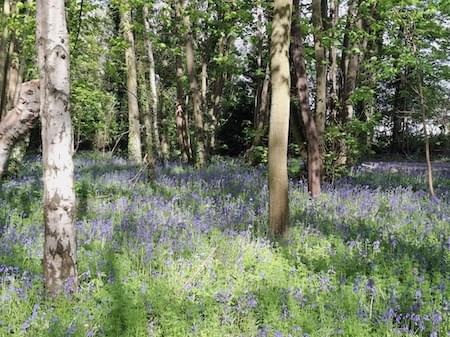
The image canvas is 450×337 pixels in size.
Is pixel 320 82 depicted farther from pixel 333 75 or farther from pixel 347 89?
pixel 333 75

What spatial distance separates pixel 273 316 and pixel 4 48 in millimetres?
9918

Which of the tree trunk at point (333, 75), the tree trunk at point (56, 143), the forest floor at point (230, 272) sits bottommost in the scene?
the forest floor at point (230, 272)

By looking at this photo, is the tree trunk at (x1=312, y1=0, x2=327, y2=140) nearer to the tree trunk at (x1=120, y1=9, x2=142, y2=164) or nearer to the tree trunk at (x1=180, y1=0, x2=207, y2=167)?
the tree trunk at (x1=120, y1=9, x2=142, y2=164)

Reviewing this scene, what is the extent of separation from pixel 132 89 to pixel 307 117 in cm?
637

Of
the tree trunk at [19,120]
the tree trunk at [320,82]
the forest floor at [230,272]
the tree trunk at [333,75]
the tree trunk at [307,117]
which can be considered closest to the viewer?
the forest floor at [230,272]

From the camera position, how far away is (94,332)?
332 cm

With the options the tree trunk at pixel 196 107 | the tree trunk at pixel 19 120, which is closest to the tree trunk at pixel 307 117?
the tree trunk at pixel 196 107

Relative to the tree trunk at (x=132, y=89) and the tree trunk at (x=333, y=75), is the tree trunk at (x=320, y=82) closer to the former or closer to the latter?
the tree trunk at (x=333, y=75)

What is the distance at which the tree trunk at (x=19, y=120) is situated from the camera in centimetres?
385

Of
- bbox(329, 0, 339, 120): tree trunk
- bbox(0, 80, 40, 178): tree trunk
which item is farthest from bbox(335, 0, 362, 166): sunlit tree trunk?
bbox(0, 80, 40, 178): tree trunk

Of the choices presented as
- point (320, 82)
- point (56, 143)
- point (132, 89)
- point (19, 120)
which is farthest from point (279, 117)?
point (132, 89)

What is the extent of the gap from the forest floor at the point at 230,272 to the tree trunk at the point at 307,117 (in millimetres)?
1528

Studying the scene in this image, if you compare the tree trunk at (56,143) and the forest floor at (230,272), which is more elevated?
the tree trunk at (56,143)

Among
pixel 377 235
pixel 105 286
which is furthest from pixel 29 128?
pixel 377 235
